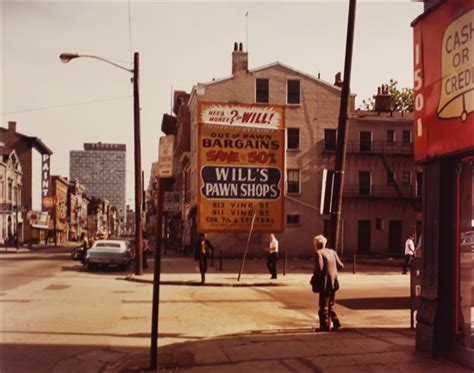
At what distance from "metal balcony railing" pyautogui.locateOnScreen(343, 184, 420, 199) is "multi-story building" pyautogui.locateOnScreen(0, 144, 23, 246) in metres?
37.3

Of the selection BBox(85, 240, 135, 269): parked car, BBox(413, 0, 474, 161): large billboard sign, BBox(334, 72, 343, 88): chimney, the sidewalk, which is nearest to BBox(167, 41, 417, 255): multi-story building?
BBox(334, 72, 343, 88): chimney

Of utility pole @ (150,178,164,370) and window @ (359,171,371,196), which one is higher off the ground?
window @ (359,171,371,196)

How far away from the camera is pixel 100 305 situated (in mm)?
14438

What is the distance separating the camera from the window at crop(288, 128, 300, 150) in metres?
42.8

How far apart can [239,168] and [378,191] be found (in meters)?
21.5

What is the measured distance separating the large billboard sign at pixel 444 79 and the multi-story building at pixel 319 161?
3208 cm

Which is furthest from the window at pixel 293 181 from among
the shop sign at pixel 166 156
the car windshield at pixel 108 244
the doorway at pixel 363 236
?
the shop sign at pixel 166 156

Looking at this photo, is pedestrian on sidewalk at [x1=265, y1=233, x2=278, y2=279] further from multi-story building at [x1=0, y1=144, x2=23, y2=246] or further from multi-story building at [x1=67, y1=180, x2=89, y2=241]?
multi-story building at [x1=67, y1=180, x2=89, y2=241]

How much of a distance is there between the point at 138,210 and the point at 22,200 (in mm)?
67592

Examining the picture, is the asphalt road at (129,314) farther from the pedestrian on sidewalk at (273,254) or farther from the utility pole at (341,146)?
the utility pole at (341,146)

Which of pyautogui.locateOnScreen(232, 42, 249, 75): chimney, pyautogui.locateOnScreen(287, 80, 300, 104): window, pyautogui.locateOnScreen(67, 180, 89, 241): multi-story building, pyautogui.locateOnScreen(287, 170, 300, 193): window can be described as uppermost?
pyautogui.locateOnScreen(232, 42, 249, 75): chimney

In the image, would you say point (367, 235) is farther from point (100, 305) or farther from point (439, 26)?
point (439, 26)

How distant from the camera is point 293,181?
140 ft

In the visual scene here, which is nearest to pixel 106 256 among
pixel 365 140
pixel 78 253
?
pixel 78 253
